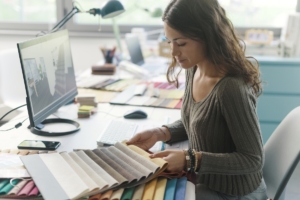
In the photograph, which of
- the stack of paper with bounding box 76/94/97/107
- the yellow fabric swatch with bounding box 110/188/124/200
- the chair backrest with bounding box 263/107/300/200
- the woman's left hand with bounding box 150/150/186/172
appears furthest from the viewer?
the stack of paper with bounding box 76/94/97/107

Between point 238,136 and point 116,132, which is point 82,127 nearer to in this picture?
point 116,132

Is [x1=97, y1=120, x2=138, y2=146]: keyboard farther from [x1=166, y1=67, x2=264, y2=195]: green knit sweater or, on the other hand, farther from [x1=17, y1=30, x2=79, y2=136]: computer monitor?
[x1=166, y1=67, x2=264, y2=195]: green knit sweater

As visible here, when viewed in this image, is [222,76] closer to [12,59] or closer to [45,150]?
[45,150]

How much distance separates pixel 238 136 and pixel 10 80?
213 centimetres

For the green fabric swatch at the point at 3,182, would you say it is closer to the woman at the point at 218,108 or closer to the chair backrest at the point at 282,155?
the woman at the point at 218,108

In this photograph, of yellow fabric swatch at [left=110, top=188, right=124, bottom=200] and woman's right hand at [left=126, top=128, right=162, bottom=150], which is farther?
woman's right hand at [left=126, top=128, right=162, bottom=150]

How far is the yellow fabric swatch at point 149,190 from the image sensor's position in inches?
42.0

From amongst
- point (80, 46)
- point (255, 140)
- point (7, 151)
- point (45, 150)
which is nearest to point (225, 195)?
point (255, 140)

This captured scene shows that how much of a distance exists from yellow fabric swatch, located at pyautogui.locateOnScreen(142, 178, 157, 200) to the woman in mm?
90

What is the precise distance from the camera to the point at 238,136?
1231mm

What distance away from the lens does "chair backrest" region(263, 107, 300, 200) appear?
143 cm

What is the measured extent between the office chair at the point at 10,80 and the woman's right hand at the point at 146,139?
5.40 feet

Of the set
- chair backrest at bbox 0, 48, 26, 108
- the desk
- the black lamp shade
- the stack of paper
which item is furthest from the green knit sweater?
chair backrest at bbox 0, 48, 26, 108

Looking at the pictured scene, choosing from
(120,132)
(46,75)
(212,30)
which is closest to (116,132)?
(120,132)
